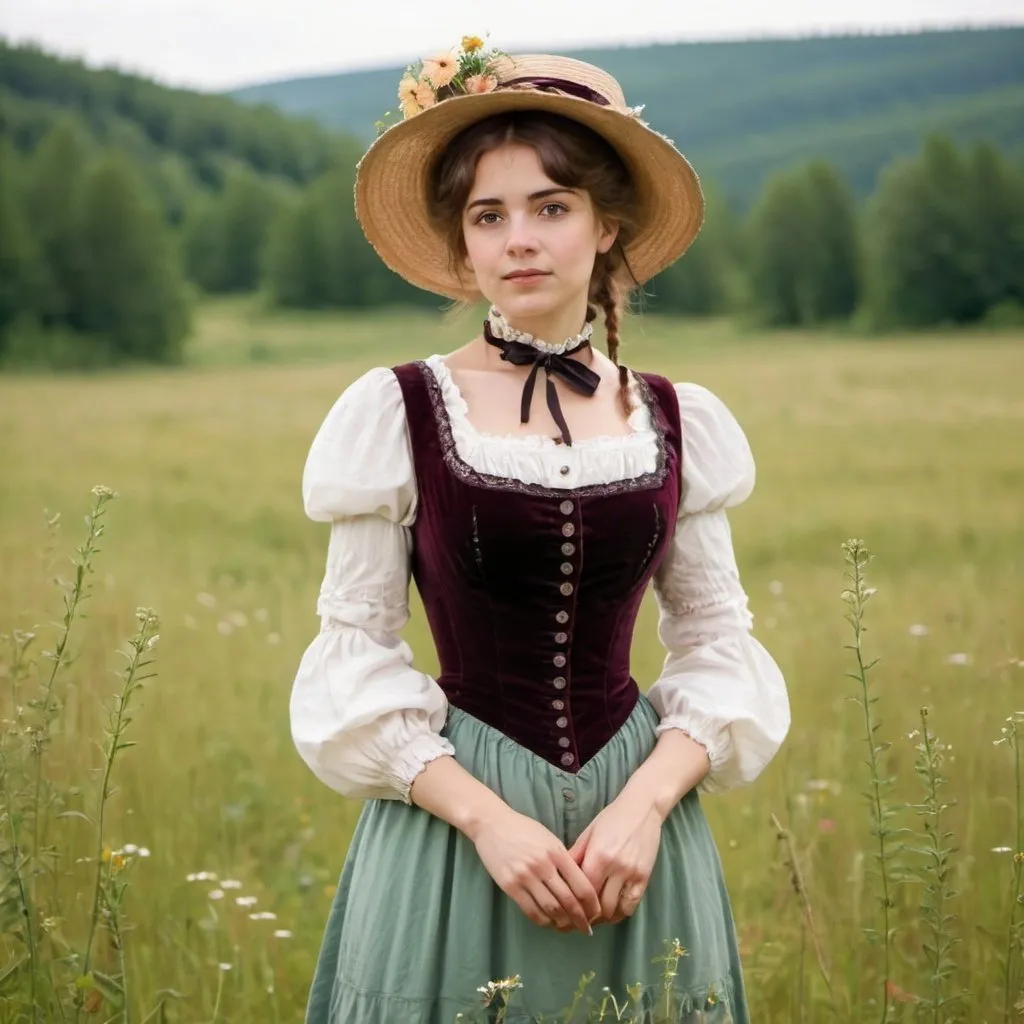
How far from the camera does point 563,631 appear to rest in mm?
1561

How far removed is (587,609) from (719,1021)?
532 millimetres

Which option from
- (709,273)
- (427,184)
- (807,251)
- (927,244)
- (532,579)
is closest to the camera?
(532,579)

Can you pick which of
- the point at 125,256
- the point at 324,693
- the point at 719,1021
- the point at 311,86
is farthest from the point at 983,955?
the point at 125,256

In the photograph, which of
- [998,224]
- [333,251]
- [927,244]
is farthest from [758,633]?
[333,251]

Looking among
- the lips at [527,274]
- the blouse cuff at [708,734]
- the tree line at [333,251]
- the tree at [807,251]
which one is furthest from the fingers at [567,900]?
the tree at [807,251]

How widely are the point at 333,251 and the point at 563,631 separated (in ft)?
46.6

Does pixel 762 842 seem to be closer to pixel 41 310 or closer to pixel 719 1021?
pixel 719 1021

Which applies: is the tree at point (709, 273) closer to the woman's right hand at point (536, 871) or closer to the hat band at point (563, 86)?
the hat band at point (563, 86)

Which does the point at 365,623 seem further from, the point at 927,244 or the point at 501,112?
the point at 927,244

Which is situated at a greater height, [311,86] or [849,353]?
[311,86]

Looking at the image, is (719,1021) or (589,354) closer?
(719,1021)

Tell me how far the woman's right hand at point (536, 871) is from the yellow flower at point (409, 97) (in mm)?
883

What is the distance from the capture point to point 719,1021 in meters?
1.58

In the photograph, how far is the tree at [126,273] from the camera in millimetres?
10766
